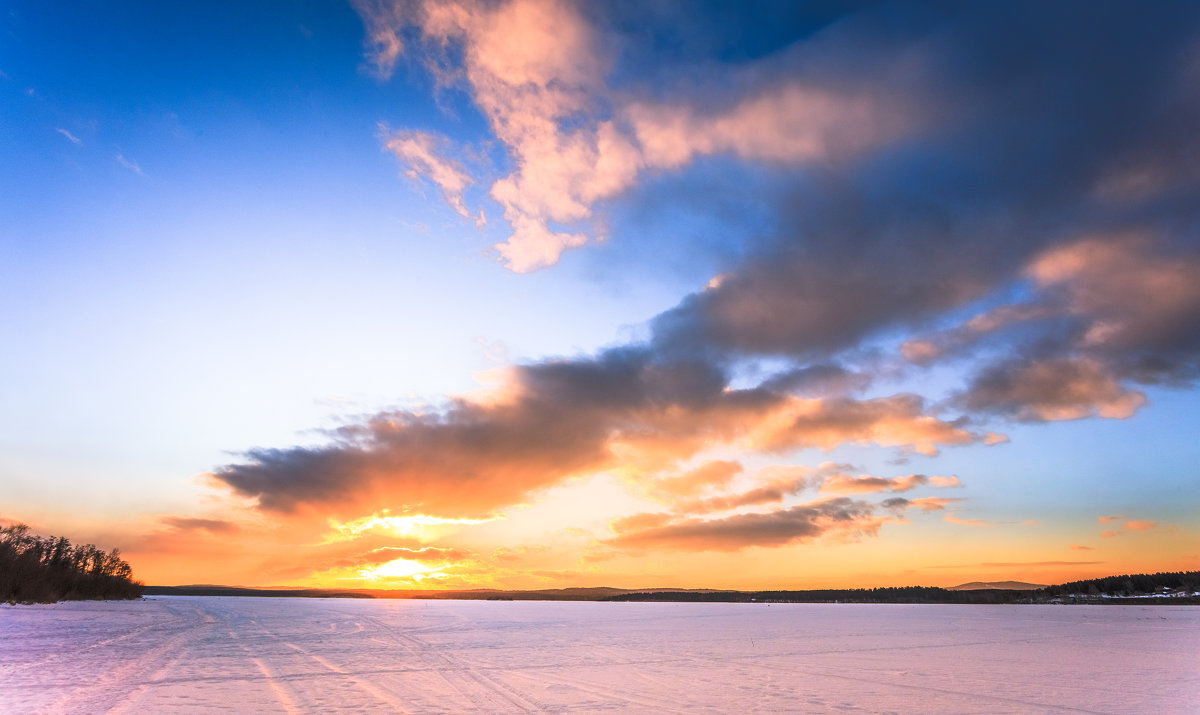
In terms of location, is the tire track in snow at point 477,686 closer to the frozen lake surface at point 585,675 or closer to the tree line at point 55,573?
the frozen lake surface at point 585,675

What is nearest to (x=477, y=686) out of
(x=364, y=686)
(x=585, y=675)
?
(x=364, y=686)

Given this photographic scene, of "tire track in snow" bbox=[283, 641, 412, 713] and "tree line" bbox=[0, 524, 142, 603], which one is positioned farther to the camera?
"tree line" bbox=[0, 524, 142, 603]

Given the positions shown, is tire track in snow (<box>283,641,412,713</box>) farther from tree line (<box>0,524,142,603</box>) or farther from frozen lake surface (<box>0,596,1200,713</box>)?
tree line (<box>0,524,142,603</box>)

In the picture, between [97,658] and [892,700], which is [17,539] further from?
[892,700]

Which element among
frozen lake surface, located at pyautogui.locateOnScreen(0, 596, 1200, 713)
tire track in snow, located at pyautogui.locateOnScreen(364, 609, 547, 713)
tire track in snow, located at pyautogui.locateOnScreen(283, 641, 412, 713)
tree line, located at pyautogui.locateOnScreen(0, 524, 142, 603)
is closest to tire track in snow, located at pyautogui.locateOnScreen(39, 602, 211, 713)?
frozen lake surface, located at pyautogui.locateOnScreen(0, 596, 1200, 713)

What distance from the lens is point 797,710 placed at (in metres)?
9.40

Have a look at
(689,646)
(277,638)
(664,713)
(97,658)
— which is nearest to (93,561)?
(277,638)

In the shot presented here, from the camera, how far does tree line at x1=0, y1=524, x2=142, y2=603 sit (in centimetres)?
5225

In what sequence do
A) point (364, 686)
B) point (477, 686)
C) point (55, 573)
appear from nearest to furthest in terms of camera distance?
point (364, 686), point (477, 686), point (55, 573)

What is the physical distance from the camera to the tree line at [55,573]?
171 ft

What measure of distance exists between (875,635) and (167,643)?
26.2 meters

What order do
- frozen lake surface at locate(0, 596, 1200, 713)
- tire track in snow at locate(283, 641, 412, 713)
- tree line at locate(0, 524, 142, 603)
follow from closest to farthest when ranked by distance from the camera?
1. tire track in snow at locate(283, 641, 412, 713)
2. frozen lake surface at locate(0, 596, 1200, 713)
3. tree line at locate(0, 524, 142, 603)

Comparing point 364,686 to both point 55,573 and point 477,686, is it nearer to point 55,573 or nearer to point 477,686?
point 477,686

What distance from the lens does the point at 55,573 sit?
71375 millimetres
